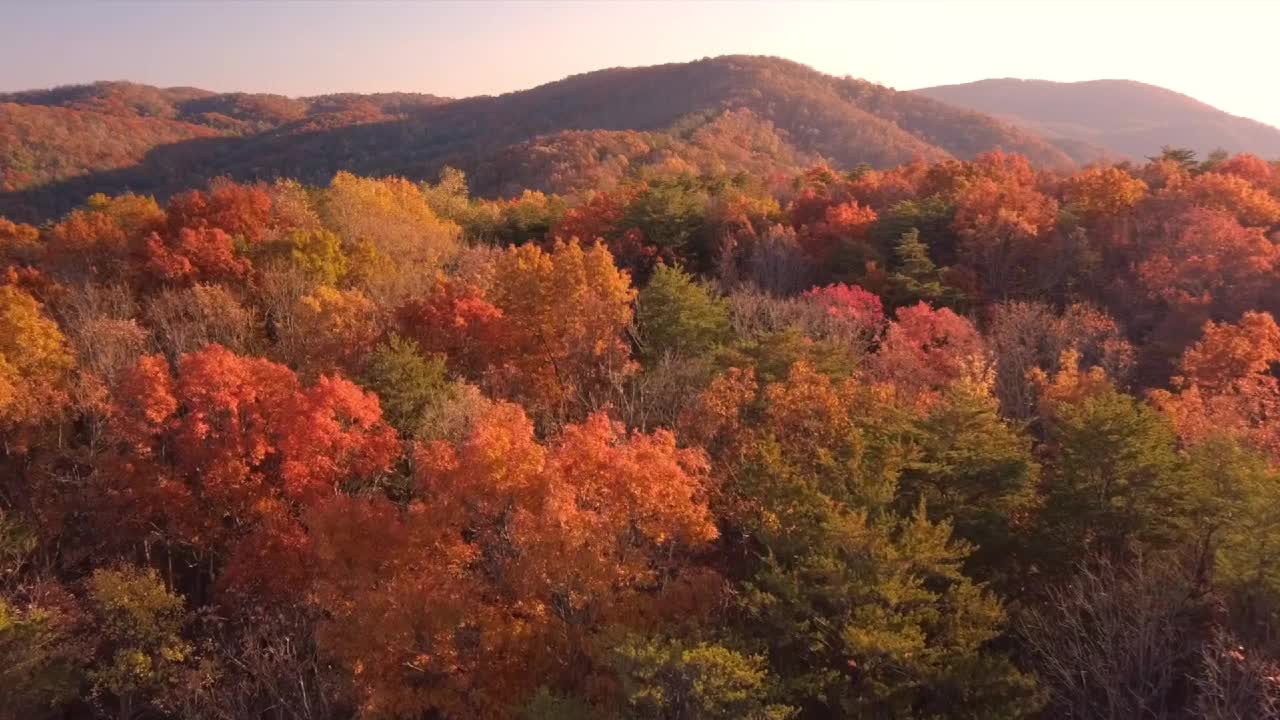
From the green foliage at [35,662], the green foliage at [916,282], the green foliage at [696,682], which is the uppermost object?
the green foliage at [916,282]

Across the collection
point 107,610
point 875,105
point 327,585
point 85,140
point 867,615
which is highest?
point 875,105

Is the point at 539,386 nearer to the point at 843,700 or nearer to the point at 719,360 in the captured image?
the point at 719,360

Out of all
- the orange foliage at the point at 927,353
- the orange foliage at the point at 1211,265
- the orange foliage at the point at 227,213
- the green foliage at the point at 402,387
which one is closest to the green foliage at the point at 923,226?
the orange foliage at the point at 1211,265

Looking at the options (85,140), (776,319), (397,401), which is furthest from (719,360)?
(85,140)

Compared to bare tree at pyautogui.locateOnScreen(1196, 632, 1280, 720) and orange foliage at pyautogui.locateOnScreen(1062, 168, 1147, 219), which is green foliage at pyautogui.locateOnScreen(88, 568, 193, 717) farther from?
orange foliage at pyautogui.locateOnScreen(1062, 168, 1147, 219)

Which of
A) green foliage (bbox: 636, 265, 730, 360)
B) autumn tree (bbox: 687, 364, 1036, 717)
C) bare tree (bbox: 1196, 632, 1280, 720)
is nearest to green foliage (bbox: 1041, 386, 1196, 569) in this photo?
autumn tree (bbox: 687, 364, 1036, 717)

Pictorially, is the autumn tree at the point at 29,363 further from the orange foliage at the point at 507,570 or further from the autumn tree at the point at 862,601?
the autumn tree at the point at 862,601
